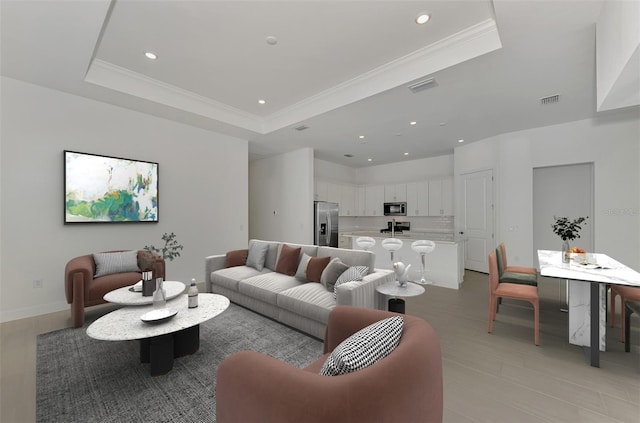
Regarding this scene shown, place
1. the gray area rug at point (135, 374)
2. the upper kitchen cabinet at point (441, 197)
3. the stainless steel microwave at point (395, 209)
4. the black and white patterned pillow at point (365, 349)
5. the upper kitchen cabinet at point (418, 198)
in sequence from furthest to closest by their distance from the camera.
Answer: the stainless steel microwave at point (395, 209) → the upper kitchen cabinet at point (418, 198) → the upper kitchen cabinet at point (441, 197) → the gray area rug at point (135, 374) → the black and white patterned pillow at point (365, 349)

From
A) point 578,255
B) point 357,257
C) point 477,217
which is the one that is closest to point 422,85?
point 357,257

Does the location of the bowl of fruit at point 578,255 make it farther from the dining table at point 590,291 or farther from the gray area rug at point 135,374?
the gray area rug at point 135,374

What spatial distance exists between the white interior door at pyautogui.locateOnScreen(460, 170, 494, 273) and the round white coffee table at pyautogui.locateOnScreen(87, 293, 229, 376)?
565cm

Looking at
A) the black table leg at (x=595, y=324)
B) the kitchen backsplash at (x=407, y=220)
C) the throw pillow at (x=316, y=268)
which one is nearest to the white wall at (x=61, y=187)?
the throw pillow at (x=316, y=268)

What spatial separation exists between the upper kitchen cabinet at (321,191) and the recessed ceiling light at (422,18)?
4.90 m

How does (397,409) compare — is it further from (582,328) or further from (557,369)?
(582,328)

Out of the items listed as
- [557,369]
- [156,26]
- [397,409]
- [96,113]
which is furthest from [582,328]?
[96,113]

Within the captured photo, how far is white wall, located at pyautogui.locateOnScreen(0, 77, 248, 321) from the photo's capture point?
324 cm

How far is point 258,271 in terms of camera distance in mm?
3883

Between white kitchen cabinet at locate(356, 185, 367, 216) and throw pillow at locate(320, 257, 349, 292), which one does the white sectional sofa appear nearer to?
throw pillow at locate(320, 257, 349, 292)

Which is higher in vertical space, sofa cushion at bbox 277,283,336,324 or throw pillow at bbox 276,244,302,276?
throw pillow at bbox 276,244,302,276

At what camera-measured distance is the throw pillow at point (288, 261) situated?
3.60 m

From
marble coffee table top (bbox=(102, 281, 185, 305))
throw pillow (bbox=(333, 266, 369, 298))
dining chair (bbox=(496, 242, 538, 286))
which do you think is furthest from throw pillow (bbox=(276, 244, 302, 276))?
dining chair (bbox=(496, 242, 538, 286))

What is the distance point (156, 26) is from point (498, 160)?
21.0 feet
